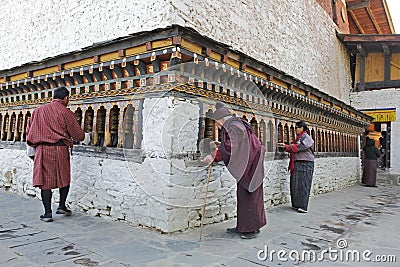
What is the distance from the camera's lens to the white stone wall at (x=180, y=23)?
4641 mm

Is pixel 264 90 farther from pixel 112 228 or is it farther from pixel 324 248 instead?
pixel 112 228

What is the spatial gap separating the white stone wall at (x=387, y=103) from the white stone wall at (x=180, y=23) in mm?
3115

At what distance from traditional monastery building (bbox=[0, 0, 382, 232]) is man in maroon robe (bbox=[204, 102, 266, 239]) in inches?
21.7

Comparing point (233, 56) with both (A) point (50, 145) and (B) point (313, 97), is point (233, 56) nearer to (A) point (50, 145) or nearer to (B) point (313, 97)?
(A) point (50, 145)

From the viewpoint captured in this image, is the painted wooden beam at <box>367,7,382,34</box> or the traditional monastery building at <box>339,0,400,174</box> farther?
the painted wooden beam at <box>367,7,382,34</box>

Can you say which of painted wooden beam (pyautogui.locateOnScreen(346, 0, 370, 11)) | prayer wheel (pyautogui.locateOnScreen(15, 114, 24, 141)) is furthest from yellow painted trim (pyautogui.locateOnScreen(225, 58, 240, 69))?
painted wooden beam (pyautogui.locateOnScreen(346, 0, 370, 11))

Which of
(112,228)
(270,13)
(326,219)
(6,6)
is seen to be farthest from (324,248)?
(6,6)

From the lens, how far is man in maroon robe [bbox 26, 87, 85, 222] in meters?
4.22

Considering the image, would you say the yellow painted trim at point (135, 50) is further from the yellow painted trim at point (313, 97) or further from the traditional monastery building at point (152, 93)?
the yellow painted trim at point (313, 97)

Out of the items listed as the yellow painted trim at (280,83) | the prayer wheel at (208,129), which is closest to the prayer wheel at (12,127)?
the prayer wheel at (208,129)

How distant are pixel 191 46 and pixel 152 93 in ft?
2.46

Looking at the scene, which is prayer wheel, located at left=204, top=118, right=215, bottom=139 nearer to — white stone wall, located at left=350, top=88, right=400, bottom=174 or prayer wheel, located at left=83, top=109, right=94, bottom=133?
prayer wheel, located at left=83, top=109, right=94, bottom=133

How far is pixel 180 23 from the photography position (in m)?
4.37

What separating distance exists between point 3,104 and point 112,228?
14.7 feet
